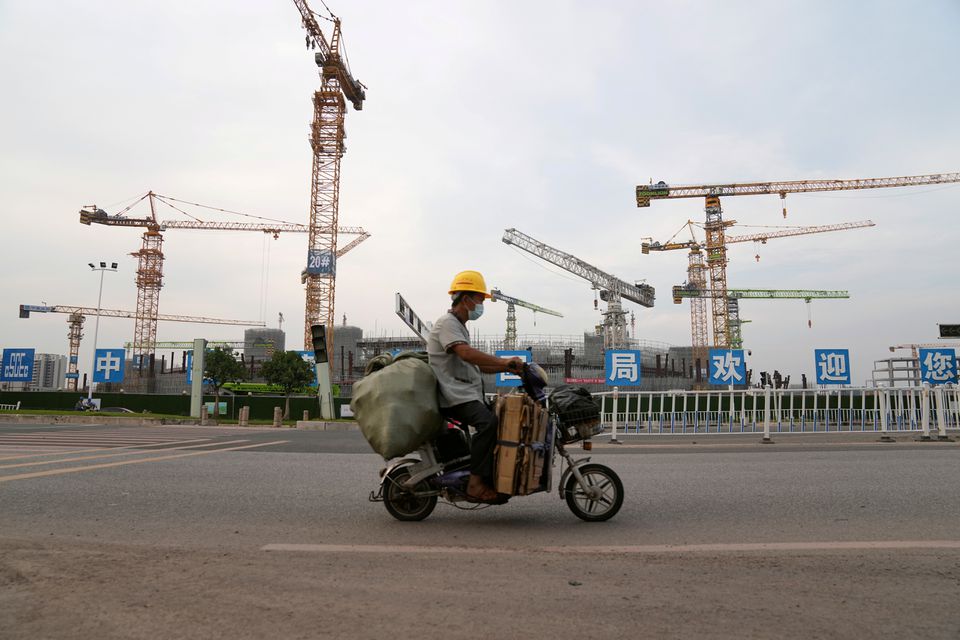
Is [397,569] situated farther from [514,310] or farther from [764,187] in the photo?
[514,310]

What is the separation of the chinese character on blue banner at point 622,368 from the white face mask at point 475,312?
55.1 ft

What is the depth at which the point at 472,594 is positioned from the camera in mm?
2816

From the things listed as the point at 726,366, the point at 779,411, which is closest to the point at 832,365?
the point at 726,366

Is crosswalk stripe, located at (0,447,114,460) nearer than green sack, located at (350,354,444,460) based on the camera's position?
No

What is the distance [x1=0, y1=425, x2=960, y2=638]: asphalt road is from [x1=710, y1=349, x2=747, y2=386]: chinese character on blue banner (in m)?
15.0

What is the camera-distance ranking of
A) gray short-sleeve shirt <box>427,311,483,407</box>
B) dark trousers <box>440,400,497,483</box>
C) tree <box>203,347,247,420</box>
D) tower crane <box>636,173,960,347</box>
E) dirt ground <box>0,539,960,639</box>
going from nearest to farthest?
dirt ground <box>0,539,960,639</box>
dark trousers <box>440,400,497,483</box>
gray short-sleeve shirt <box>427,311,483,407</box>
tree <box>203,347,247,420</box>
tower crane <box>636,173,960,347</box>

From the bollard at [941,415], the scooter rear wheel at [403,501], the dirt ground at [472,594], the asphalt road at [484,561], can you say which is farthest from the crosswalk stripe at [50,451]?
the bollard at [941,415]

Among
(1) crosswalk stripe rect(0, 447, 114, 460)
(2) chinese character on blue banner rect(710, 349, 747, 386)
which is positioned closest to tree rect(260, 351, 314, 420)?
(2) chinese character on blue banner rect(710, 349, 747, 386)

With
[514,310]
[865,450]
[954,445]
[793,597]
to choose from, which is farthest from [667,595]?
[514,310]

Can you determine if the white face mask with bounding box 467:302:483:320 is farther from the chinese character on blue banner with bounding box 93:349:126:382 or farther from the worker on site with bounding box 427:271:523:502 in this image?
the chinese character on blue banner with bounding box 93:349:126:382

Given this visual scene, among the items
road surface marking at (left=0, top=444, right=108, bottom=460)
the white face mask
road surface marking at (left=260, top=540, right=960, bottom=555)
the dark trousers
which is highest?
the white face mask

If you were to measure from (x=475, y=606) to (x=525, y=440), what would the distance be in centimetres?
162

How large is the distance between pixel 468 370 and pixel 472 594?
6.20 ft

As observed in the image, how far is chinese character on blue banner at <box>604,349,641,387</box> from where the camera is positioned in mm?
20859
